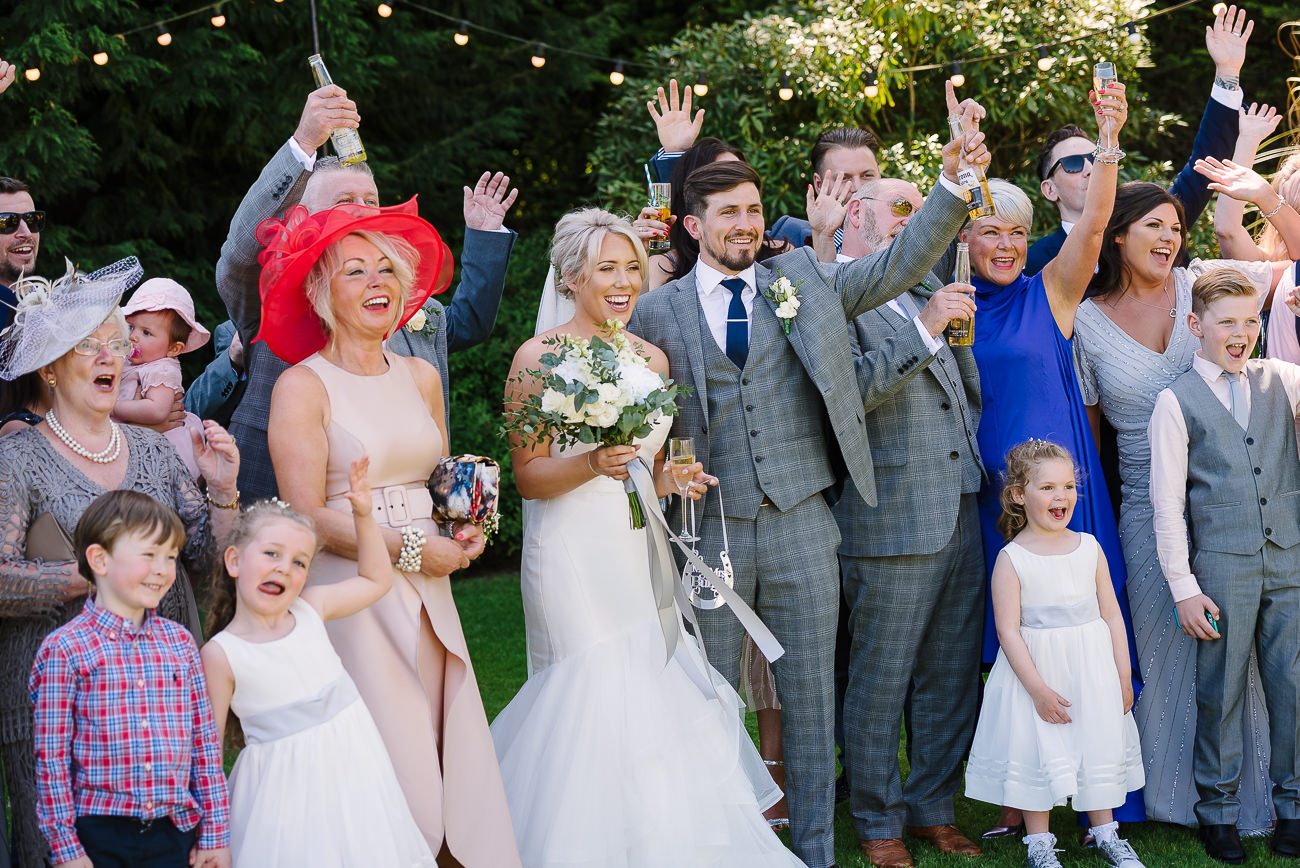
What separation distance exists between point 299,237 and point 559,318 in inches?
49.7

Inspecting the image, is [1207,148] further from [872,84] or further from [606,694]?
[606,694]

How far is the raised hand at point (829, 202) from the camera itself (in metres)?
5.85

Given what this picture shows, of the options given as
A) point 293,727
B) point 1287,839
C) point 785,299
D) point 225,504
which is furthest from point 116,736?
point 1287,839

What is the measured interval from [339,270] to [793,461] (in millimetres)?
1733

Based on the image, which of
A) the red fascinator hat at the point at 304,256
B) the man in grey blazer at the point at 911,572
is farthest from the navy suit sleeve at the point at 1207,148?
the red fascinator hat at the point at 304,256

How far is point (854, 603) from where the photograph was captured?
5.35 m

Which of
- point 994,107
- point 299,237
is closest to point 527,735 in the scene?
point 299,237

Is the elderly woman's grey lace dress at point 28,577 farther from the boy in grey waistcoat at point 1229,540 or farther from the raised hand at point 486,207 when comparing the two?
the boy in grey waistcoat at point 1229,540

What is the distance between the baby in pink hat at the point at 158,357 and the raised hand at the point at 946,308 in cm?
256

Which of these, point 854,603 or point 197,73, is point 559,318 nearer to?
point 854,603

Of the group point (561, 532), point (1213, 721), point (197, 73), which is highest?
point (197, 73)

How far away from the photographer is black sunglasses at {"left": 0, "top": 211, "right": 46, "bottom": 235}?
16.9 ft

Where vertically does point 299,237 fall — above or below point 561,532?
above

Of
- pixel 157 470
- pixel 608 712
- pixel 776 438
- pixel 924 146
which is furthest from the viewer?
pixel 924 146
